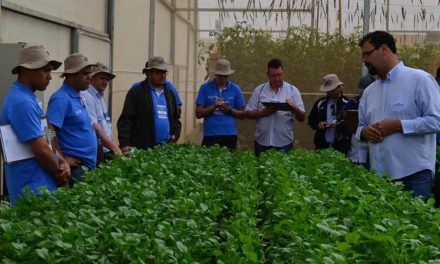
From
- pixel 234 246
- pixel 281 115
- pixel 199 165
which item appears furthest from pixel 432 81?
pixel 281 115

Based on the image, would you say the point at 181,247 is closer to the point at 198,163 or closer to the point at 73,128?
the point at 198,163

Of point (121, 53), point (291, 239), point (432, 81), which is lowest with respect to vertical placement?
point (291, 239)

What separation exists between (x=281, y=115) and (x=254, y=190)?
555cm

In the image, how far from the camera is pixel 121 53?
1358 cm

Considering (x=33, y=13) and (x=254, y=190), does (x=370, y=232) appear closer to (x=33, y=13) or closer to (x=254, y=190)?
(x=254, y=190)

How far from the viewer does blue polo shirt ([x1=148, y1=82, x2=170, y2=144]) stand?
909 centimetres

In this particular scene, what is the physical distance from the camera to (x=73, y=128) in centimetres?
673

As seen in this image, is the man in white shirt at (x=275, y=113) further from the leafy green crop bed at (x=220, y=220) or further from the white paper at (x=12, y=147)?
the white paper at (x=12, y=147)

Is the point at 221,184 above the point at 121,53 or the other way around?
the other way around

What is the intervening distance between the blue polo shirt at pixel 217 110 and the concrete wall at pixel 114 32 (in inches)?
72.0

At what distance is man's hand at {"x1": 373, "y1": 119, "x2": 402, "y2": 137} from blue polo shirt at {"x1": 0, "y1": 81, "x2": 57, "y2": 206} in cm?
255

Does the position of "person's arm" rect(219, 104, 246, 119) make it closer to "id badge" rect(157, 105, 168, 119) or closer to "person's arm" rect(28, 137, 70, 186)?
"id badge" rect(157, 105, 168, 119)

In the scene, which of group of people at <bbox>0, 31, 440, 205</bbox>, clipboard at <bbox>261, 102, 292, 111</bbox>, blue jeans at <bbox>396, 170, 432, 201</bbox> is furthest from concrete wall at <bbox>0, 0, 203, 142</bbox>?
blue jeans at <bbox>396, 170, 432, 201</bbox>

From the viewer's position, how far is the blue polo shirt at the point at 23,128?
18.4 feet
